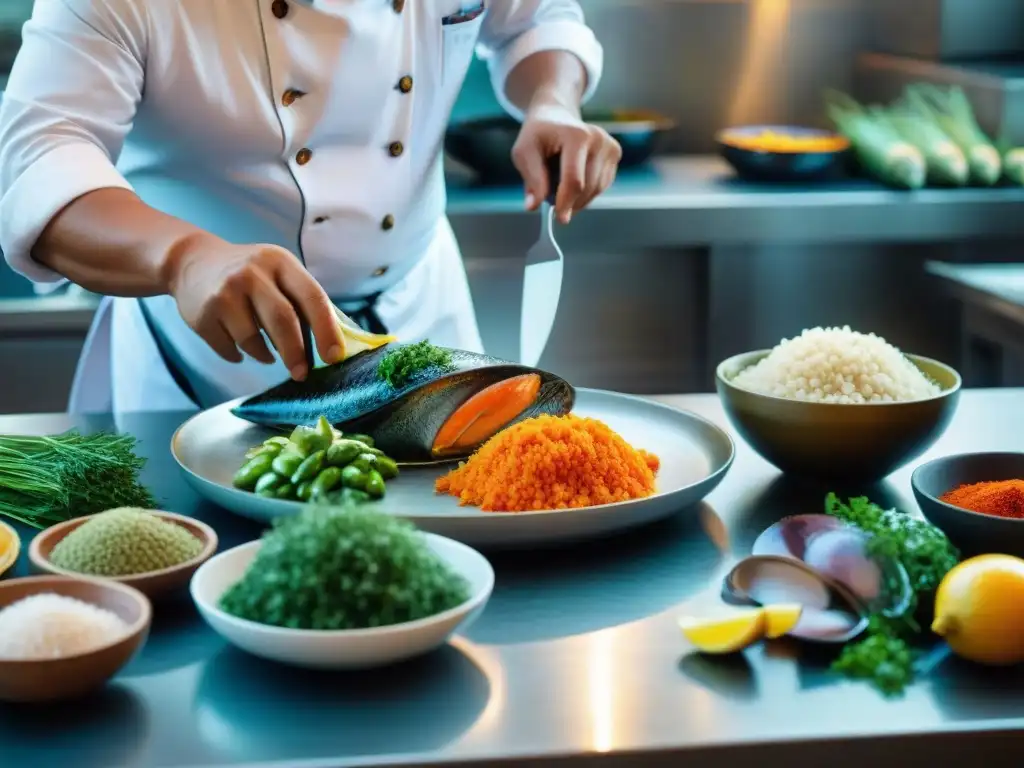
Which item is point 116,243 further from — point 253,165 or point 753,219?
point 753,219

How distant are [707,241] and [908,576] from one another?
6.95 feet

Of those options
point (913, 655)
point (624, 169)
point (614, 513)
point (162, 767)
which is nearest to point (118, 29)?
point (614, 513)

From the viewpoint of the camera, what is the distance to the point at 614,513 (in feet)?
3.95

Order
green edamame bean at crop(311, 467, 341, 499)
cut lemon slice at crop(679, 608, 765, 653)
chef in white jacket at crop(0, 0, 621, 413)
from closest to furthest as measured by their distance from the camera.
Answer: cut lemon slice at crop(679, 608, 765, 653) → green edamame bean at crop(311, 467, 341, 499) → chef in white jacket at crop(0, 0, 621, 413)

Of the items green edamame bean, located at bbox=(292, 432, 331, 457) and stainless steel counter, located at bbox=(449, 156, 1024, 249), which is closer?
green edamame bean, located at bbox=(292, 432, 331, 457)

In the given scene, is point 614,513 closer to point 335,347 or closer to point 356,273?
point 335,347

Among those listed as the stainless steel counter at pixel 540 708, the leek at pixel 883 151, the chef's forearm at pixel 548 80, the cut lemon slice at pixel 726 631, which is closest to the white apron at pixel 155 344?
the chef's forearm at pixel 548 80

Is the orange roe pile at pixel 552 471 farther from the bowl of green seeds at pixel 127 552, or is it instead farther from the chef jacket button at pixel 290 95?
the chef jacket button at pixel 290 95

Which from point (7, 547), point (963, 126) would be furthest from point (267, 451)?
point (963, 126)

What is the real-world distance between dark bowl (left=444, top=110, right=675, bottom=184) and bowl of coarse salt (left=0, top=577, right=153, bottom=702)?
230 cm

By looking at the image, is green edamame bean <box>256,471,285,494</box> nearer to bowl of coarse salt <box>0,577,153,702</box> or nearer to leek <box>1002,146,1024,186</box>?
bowl of coarse salt <box>0,577,153,702</box>

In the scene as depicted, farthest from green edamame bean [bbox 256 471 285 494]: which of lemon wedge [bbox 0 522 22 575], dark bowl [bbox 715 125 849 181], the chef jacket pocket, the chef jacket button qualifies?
dark bowl [bbox 715 125 849 181]

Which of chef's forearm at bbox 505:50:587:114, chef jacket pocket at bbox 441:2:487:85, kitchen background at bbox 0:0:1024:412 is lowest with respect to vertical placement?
kitchen background at bbox 0:0:1024:412

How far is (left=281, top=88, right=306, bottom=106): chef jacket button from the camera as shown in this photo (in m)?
1.78
